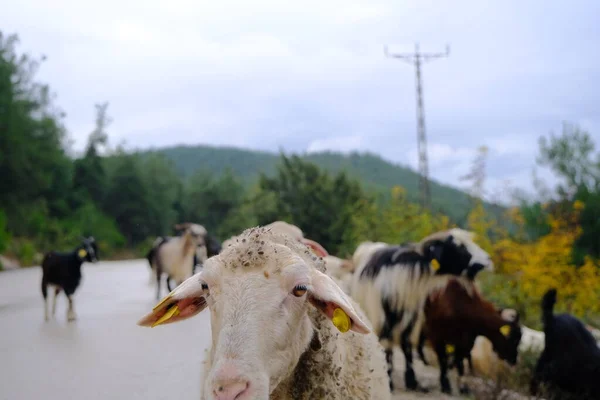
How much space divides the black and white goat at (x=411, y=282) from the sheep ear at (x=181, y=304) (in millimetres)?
4669

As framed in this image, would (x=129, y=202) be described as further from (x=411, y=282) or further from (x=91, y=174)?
(x=411, y=282)

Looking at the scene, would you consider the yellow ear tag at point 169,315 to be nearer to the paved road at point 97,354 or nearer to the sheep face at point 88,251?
the paved road at point 97,354

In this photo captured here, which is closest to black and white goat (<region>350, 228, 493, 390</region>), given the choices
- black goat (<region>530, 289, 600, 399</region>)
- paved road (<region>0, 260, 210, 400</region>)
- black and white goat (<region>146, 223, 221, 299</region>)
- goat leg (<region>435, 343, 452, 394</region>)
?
goat leg (<region>435, 343, 452, 394</region>)

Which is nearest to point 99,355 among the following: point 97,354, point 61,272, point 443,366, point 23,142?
point 97,354

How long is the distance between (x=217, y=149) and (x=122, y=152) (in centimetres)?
8775

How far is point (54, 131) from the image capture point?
40062mm

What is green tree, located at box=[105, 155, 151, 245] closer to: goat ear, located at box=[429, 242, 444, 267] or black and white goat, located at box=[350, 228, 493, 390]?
black and white goat, located at box=[350, 228, 493, 390]

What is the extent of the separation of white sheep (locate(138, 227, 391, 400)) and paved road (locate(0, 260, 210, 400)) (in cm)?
295

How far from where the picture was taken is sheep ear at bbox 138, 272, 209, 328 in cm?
360

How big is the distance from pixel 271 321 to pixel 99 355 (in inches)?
269

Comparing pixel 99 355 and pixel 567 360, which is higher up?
pixel 99 355

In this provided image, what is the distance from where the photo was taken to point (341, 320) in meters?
3.42

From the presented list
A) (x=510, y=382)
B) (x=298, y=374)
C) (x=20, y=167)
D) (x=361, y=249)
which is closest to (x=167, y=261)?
(x=361, y=249)

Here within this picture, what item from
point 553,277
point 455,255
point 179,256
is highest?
point 455,255
